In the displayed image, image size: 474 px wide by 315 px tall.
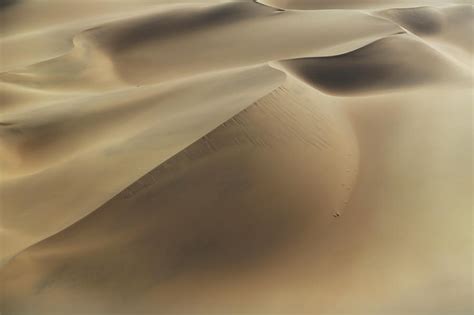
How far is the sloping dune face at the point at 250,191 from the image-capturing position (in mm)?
2768

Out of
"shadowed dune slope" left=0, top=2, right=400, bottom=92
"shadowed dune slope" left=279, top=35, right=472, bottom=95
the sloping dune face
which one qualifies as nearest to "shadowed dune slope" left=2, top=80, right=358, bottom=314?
the sloping dune face

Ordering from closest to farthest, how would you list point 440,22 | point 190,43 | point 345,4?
point 190,43 < point 440,22 < point 345,4

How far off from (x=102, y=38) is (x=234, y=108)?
3.87m

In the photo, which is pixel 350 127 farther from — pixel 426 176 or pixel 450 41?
pixel 450 41

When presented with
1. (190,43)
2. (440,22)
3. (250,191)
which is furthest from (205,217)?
(440,22)

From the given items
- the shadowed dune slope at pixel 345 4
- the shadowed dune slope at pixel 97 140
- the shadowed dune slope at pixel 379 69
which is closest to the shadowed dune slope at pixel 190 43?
the shadowed dune slope at pixel 379 69

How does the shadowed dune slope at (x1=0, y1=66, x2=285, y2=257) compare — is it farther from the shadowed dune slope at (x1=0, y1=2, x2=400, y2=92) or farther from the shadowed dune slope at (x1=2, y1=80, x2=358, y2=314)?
the shadowed dune slope at (x1=0, y1=2, x2=400, y2=92)

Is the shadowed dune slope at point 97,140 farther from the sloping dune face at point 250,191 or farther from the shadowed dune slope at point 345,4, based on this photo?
the shadowed dune slope at point 345,4

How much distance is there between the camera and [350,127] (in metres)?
3.80

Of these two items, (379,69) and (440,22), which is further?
(440,22)

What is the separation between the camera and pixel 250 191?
3195 mm

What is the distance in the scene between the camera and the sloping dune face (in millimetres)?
2768

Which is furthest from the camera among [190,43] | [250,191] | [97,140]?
[190,43]

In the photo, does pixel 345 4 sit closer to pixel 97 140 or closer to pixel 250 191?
pixel 97 140
